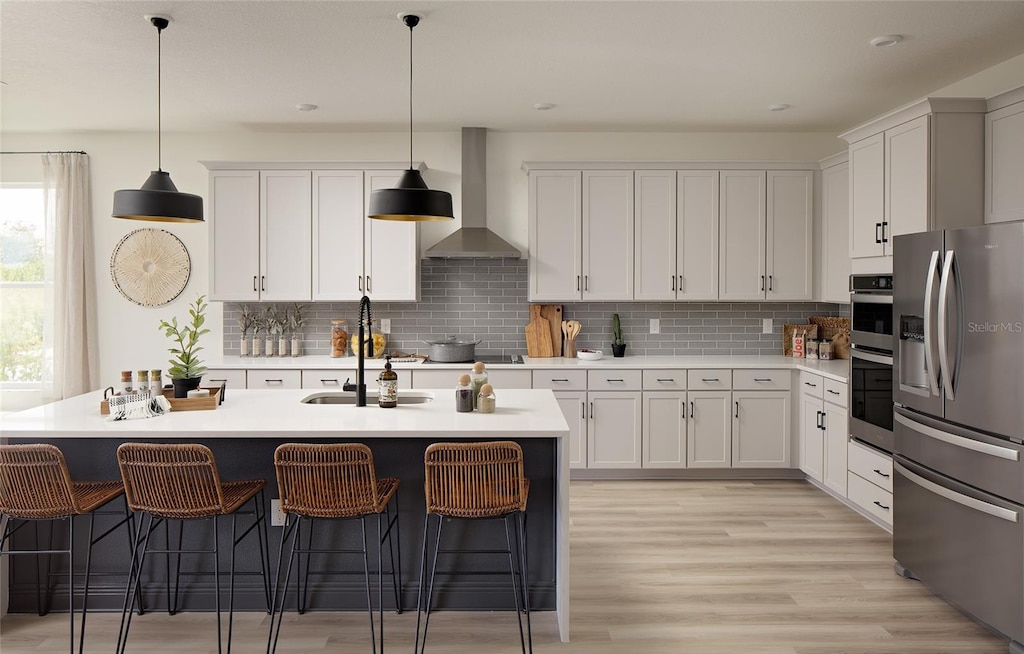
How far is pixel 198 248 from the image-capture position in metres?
5.98

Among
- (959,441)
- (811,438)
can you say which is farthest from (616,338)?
(959,441)

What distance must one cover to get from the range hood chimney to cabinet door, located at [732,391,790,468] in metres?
2.07

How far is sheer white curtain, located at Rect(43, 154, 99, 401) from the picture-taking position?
19.1ft

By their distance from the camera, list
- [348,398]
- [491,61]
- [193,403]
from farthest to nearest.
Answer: [491,61] → [348,398] → [193,403]

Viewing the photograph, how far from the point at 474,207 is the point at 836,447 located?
10.5 ft

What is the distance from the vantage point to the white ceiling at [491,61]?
3.43 metres

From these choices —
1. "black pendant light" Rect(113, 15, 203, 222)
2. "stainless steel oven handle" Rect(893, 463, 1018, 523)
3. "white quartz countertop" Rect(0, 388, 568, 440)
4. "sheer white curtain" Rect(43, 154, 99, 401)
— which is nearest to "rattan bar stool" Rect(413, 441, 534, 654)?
"white quartz countertop" Rect(0, 388, 568, 440)

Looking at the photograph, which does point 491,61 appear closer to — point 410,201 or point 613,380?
point 410,201

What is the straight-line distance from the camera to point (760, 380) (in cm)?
546

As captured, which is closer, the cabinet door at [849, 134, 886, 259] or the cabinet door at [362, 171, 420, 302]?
the cabinet door at [849, 134, 886, 259]

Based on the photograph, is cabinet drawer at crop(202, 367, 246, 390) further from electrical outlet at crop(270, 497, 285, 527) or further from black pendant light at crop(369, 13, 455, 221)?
black pendant light at crop(369, 13, 455, 221)

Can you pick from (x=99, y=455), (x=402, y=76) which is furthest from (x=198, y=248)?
(x=99, y=455)

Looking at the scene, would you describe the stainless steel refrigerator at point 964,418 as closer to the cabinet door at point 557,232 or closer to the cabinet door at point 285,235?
the cabinet door at point 557,232

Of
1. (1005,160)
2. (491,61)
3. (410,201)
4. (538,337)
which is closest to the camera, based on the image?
(410,201)
